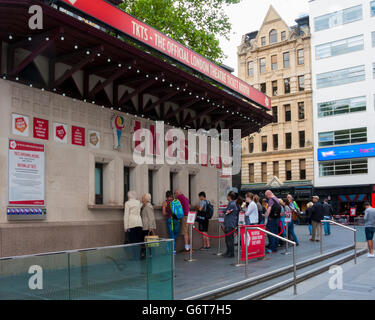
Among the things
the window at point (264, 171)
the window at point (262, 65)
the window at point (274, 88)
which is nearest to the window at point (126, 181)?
the window at point (264, 171)

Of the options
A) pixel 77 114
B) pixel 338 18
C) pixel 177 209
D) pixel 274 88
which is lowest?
pixel 177 209

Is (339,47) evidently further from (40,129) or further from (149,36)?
(40,129)

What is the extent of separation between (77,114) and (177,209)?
426 centimetres

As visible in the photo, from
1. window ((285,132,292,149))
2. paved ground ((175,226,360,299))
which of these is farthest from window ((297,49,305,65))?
paved ground ((175,226,360,299))

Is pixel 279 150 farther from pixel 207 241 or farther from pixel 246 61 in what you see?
pixel 207 241

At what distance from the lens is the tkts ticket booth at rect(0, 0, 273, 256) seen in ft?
32.7

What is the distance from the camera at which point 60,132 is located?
11469mm

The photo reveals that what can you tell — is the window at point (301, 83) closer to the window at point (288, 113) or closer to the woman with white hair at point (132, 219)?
the window at point (288, 113)

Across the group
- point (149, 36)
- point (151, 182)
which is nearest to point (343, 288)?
point (151, 182)

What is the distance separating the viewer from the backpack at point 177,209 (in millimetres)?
14180

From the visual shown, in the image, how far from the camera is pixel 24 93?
1061 cm

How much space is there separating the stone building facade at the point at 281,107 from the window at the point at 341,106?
1550mm

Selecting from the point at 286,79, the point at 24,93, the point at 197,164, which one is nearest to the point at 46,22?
the point at 24,93
